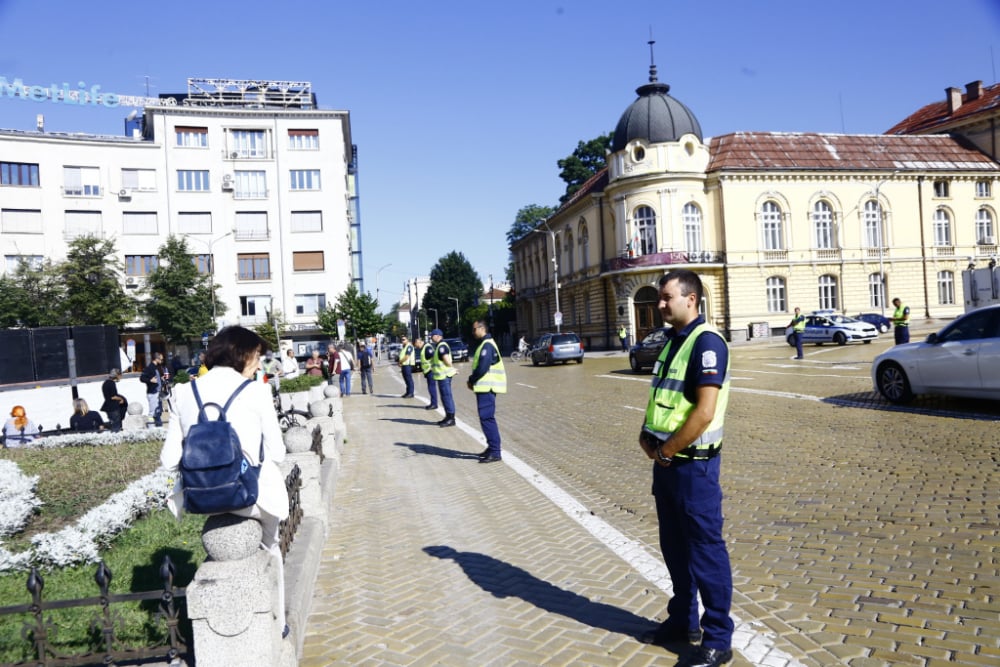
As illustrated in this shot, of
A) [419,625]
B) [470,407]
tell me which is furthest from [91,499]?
[470,407]

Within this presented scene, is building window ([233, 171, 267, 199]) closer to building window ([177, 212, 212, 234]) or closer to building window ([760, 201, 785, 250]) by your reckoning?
building window ([177, 212, 212, 234])

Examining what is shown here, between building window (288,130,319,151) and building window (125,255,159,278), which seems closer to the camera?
building window (125,255,159,278)

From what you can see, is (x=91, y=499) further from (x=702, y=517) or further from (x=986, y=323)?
(x=986, y=323)

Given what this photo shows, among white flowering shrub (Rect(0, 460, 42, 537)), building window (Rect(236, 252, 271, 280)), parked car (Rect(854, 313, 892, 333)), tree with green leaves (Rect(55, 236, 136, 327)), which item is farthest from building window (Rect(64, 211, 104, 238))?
parked car (Rect(854, 313, 892, 333))

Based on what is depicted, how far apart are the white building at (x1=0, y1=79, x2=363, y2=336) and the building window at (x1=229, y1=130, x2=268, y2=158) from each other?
0.07 meters

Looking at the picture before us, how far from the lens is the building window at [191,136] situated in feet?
170

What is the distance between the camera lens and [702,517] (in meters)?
3.48

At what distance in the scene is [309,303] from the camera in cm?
5394

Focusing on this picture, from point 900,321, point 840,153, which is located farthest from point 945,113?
point 900,321

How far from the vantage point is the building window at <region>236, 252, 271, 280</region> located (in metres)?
52.7

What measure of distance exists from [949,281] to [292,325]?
46417 millimetres

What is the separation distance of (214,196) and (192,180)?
187 centimetres

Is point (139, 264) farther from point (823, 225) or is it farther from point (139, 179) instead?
point (823, 225)

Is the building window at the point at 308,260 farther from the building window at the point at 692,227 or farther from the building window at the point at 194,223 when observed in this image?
the building window at the point at 692,227
